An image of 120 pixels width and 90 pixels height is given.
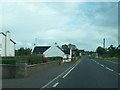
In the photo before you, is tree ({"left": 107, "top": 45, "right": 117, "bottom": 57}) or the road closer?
the road

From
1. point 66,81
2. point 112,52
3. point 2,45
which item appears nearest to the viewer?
point 66,81

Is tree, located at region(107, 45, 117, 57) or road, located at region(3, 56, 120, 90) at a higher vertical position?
tree, located at region(107, 45, 117, 57)

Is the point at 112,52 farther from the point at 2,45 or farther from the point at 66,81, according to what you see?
the point at 66,81

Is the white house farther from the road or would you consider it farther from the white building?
the road

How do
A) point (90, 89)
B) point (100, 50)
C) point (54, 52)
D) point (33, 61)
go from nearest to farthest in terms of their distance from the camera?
point (90, 89), point (33, 61), point (54, 52), point (100, 50)

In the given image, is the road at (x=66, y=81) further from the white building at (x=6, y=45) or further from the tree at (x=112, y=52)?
the tree at (x=112, y=52)

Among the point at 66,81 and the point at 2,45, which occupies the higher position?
the point at 2,45

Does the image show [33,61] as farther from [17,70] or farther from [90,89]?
[90,89]

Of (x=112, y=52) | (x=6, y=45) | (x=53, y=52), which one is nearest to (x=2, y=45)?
Result: (x=6, y=45)

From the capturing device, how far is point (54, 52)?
11950 centimetres

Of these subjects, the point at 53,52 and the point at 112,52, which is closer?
the point at 53,52

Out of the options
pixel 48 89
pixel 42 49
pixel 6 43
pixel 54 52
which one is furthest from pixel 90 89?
pixel 42 49

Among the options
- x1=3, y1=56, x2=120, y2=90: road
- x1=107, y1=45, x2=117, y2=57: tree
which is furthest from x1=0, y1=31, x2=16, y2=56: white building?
x1=107, y1=45, x2=117, y2=57: tree

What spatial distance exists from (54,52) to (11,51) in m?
29.2
